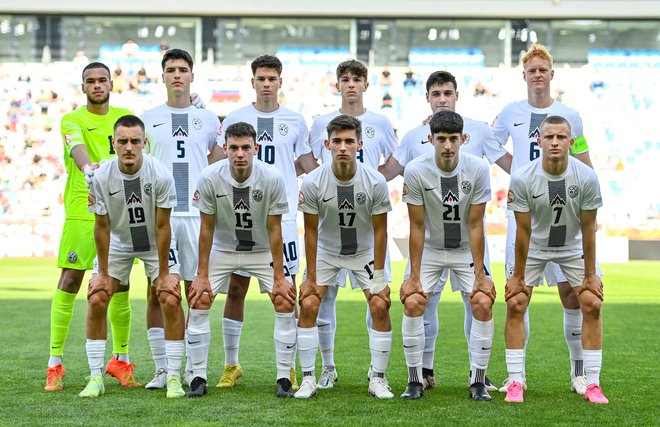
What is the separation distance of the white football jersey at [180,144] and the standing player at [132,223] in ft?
1.71

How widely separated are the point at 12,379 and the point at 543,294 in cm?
1024

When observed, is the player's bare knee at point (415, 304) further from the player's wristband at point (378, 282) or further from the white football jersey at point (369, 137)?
the white football jersey at point (369, 137)

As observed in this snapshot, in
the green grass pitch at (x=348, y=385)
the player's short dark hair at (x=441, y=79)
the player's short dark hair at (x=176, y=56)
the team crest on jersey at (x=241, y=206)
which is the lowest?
the green grass pitch at (x=348, y=385)

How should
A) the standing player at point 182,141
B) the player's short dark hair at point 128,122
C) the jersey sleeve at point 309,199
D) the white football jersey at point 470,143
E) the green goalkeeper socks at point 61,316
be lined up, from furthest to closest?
1. the white football jersey at point 470,143
2. the standing player at point 182,141
3. the green goalkeeper socks at point 61,316
4. the jersey sleeve at point 309,199
5. the player's short dark hair at point 128,122

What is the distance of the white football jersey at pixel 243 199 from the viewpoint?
20.0 ft

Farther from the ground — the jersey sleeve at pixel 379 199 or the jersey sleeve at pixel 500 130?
the jersey sleeve at pixel 500 130

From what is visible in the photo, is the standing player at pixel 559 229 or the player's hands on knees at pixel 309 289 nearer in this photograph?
the standing player at pixel 559 229

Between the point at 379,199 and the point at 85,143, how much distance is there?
2.13 meters

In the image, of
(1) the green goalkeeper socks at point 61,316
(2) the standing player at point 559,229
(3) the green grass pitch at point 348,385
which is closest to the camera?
(3) the green grass pitch at point 348,385

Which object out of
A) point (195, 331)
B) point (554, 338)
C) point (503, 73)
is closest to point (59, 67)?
point (503, 73)

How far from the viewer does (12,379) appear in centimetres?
672

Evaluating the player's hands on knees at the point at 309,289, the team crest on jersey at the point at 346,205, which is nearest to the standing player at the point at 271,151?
the player's hands on knees at the point at 309,289

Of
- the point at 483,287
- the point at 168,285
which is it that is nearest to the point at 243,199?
the point at 168,285

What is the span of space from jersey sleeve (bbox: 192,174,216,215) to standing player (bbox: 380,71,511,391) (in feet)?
4.67
